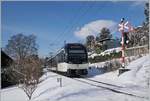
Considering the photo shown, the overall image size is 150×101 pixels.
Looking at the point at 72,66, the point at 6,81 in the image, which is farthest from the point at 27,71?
the point at 6,81

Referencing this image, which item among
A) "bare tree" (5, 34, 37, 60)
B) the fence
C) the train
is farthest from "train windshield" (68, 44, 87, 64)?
"bare tree" (5, 34, 37, 60)

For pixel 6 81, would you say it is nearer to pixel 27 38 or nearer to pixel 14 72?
pixel 14 72

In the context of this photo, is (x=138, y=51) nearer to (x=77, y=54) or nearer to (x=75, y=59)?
(x=77, y=54)

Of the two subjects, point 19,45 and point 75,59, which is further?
point 19,45

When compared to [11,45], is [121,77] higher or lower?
lower

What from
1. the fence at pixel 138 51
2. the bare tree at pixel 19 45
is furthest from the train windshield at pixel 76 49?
the bare tree at pixel 19 45

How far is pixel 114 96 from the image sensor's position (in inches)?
616

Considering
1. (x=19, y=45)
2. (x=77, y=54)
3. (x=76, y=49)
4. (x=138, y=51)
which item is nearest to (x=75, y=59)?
(x=77, y=54)

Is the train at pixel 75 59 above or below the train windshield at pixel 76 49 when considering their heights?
below

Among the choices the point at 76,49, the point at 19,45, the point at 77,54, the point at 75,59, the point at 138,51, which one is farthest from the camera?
the point at 19,45

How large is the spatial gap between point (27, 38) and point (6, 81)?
1223 inches

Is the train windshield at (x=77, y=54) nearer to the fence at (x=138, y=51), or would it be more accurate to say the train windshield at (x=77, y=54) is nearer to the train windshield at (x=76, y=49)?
the train windshield at (x=76, y=49)

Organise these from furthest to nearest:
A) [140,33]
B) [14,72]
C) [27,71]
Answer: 1. [140,33]
2. [14,72]
3. [27,71]

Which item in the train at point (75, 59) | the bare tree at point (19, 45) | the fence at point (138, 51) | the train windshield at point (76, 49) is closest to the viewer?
the train at point (75, 59)
